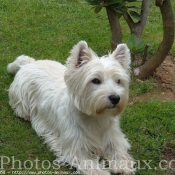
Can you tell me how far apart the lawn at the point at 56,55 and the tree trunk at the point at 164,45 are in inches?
13.9

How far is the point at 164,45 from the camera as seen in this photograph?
20.1 ft

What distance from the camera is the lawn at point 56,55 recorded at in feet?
15.2

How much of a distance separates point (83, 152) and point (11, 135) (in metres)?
1.07

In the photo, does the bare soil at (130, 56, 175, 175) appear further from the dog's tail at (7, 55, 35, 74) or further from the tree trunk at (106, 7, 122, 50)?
the dog's tail at (7, 55, 35, 74)

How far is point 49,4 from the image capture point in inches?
356

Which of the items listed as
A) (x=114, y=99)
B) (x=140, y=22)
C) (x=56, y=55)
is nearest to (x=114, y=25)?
(x=140, y=22)

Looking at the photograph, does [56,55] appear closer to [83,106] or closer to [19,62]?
[19,62]

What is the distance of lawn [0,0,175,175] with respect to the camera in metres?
4.64

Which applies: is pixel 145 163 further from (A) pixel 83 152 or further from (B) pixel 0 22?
(B) pixel 0 22

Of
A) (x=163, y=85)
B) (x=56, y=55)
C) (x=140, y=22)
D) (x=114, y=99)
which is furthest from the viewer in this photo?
(x=56, y=55)

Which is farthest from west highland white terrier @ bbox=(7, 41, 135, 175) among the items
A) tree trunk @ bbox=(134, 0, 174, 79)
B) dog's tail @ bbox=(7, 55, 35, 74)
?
tree trunk @ bbox=(134, 0, 174, 79)

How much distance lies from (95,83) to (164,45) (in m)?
2.42

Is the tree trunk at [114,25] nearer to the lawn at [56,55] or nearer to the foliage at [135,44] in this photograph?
the foliage at [135,44]

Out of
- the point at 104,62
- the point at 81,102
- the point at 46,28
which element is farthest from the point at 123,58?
the point at 46,28
